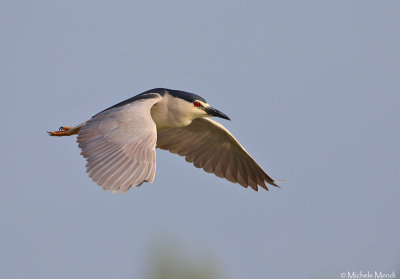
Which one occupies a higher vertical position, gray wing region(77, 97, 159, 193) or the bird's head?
the bird's head

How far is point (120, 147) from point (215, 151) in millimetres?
3330

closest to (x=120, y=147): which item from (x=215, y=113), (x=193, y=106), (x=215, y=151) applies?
(x=193, y=106)

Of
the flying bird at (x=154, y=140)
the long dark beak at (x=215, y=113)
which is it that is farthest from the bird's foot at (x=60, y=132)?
the long dark beak at (x=215, y=113)

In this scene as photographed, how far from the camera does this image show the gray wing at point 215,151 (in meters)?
11.2

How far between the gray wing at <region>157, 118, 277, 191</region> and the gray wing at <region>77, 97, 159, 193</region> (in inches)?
78.7

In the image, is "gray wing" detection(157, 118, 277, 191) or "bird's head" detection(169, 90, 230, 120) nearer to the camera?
"bird's head" detection(169, 90, 230, 120)

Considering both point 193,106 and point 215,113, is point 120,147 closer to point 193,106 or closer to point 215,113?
point 193,106

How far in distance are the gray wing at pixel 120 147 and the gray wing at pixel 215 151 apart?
78.7 inches

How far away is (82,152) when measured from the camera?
835cm

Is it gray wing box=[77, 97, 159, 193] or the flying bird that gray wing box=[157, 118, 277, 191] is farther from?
gray wing box=[77, 97, 159, 193]

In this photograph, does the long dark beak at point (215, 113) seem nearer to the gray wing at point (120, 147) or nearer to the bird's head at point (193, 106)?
the bird's head at point (193, 106)

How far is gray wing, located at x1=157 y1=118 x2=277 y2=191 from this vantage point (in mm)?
11234

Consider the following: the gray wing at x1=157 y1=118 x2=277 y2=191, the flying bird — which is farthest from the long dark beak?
the gray wing at x1=157 y1=118 x2=277 y2=191

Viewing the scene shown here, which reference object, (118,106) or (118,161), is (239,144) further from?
(118,161)
